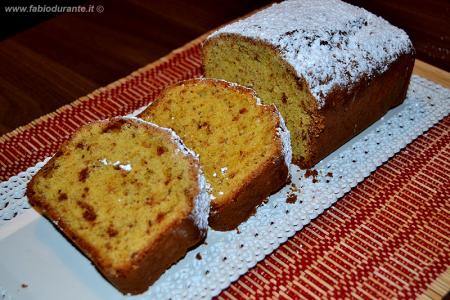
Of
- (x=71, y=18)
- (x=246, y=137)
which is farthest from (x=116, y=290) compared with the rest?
(x=71, y=18)

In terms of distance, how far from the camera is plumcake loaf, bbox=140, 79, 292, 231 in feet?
6.85

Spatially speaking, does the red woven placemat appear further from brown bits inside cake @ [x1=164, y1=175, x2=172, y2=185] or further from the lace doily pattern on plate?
brown bits inside cake @ [x1=164, y1=175, x2=172, y2=185]

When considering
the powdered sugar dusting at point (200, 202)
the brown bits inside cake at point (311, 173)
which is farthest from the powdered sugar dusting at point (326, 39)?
the powdered sugar dusting at point (200, 202)

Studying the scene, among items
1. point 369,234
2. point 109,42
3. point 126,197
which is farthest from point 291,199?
point 109,42

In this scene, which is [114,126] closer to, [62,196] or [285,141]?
[62,196]

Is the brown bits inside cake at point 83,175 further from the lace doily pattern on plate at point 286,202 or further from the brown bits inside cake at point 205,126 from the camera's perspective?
the brown bits inside cake at point 205,126

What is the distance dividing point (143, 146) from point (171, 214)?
35 cm

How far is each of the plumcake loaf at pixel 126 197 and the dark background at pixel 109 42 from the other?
0.89 meters

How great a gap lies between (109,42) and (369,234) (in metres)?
2.24

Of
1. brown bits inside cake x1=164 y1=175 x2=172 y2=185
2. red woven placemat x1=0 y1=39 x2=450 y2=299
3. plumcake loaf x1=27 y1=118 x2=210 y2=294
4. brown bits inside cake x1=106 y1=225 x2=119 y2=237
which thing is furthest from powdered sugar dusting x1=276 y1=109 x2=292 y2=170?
brown bits inside cake x1=106 y1=225 x2=119 y2=237

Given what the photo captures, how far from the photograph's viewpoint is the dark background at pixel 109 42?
306 centimetres

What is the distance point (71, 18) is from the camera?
12.4ft

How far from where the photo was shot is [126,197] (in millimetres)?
1974

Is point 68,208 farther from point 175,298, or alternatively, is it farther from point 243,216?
point 243,216
